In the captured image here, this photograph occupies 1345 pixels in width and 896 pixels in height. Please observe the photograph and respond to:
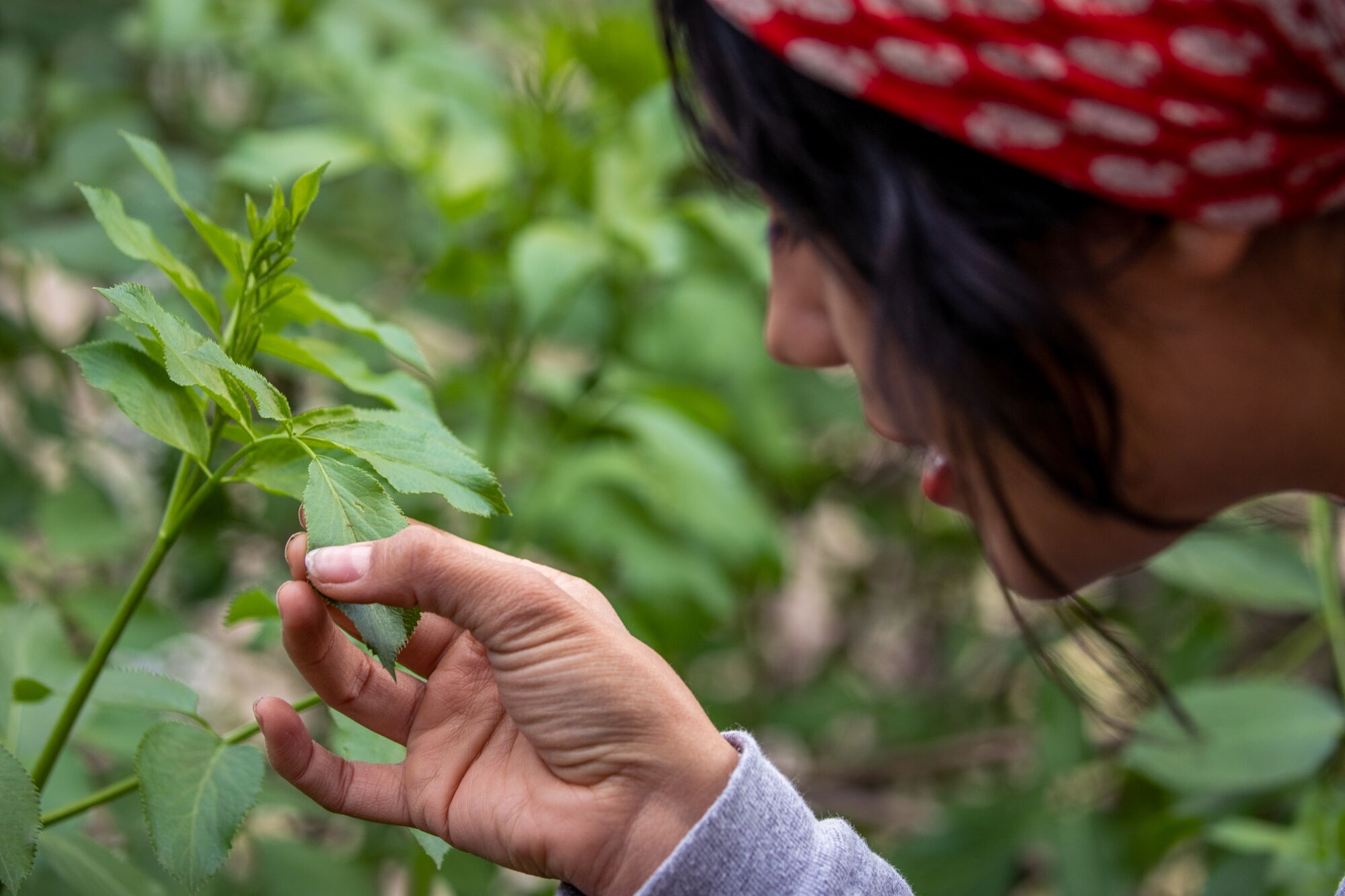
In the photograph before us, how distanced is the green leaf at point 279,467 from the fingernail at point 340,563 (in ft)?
0.19

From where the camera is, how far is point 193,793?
538 millimetres

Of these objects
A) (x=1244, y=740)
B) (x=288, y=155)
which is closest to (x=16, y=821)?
(x=288, y=155)

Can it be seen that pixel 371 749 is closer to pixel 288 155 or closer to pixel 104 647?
pixel 104 647

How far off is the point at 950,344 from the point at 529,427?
0.79m

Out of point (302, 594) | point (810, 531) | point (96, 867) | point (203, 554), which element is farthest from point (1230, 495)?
point (810, 531)

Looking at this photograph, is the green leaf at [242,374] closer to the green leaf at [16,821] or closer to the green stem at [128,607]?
the green stem at [128,607]

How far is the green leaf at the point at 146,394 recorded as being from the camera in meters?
0.50

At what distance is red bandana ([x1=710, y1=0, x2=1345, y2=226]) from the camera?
0.46 m

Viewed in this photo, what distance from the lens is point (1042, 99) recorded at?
48 cm

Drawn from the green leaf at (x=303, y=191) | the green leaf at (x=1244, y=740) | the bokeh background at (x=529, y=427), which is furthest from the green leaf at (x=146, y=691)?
the green leaf at (x=1244, y=740)

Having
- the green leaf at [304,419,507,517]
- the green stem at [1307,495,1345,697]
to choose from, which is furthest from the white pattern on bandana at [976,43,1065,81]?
the green stem at [1307,495,1345,697]

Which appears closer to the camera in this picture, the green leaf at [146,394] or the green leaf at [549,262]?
the green leaf at [146,394]

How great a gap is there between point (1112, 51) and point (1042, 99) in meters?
0.03

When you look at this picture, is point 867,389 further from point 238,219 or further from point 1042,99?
point 238,219
